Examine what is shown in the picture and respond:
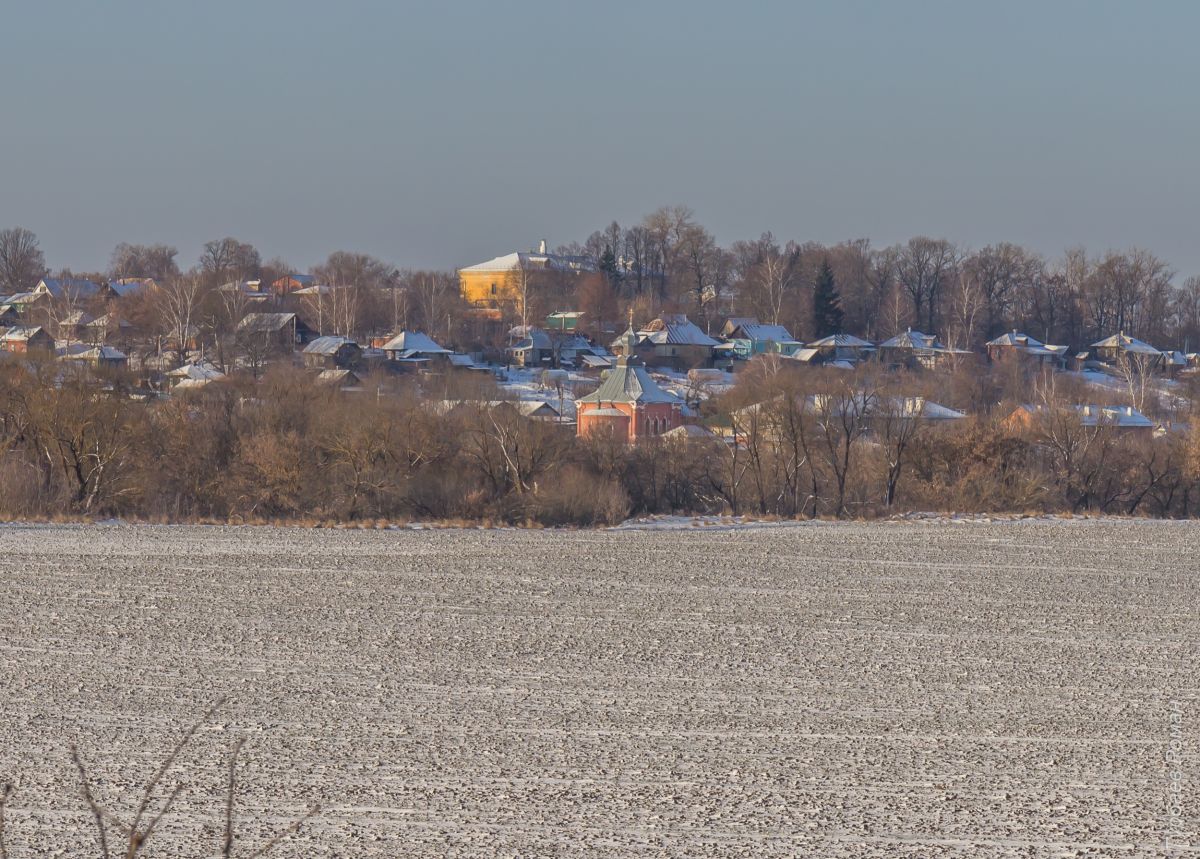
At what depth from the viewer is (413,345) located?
6544 centimetres

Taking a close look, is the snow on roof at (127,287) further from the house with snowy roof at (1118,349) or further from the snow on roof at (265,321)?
the house with snowy roof at (1118,349)

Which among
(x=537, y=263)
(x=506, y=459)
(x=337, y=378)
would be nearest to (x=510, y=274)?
(x=537, y=263)

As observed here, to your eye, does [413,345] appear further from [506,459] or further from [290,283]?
[290,283]

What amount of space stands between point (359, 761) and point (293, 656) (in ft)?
11.1

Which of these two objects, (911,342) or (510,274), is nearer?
(911,342)

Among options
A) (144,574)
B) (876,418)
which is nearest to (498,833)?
(144,574)

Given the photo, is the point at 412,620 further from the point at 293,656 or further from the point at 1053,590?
the point at 1053,590

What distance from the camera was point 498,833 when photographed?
753cm

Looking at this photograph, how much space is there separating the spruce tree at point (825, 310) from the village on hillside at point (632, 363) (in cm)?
13

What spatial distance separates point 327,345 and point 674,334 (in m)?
20.7

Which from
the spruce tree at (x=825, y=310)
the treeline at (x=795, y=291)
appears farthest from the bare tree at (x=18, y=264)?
the spruce tree at (x=825, y=310)

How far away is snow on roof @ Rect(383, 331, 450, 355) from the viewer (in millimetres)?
65000

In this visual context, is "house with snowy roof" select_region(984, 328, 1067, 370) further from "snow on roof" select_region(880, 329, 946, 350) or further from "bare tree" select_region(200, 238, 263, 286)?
"bare tree" select_region(200, 238, 263, 286)

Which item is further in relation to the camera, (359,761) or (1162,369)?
(1162,369)
